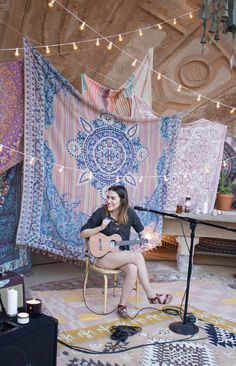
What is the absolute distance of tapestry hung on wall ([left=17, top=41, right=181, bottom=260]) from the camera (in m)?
3.81

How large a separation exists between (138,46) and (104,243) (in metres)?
3.00

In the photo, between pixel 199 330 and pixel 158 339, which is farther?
pixel 199 330

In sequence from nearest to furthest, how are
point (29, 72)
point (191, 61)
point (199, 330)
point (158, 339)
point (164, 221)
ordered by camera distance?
1. point (158, 339)
2. point (199, 330)
3. point (29, 72)
4. point (164, 221)
5. point (191, 61)

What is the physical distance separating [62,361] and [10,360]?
2.19ft

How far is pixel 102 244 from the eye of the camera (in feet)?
11.7

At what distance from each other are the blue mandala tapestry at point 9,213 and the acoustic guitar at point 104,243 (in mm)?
981

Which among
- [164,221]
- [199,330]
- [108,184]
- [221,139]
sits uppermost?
[221,139]

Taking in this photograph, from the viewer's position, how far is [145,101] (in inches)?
194

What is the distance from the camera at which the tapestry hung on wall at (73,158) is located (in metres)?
3.81

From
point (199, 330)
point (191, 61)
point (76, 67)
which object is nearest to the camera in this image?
point (199, 330)

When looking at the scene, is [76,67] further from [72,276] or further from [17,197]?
[72,276]

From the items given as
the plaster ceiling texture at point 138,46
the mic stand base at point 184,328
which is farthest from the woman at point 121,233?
the plaster ceiling texture at point 138,46

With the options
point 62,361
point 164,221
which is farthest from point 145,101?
point 62,361

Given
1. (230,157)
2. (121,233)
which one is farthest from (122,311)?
(230,157)
